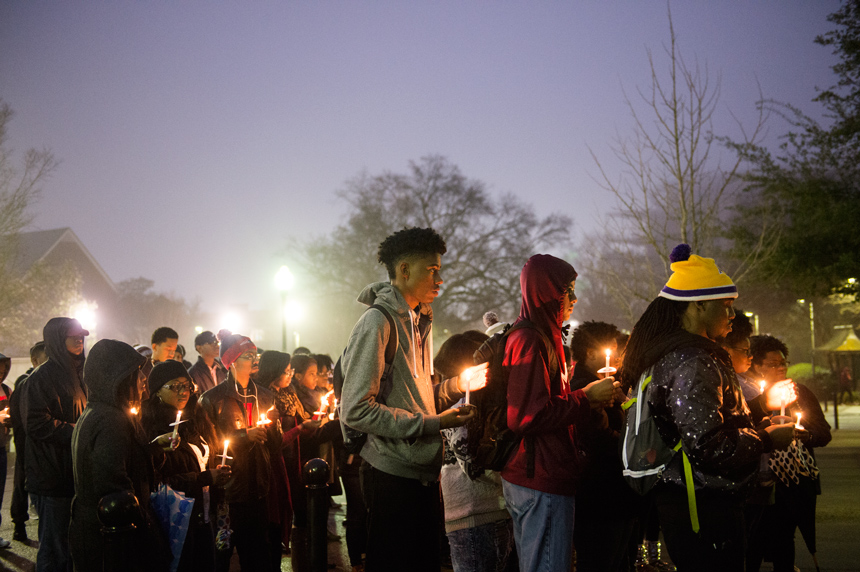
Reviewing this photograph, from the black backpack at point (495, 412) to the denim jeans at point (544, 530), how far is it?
22 centimetres

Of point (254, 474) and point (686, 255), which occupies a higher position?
point (686, 255)

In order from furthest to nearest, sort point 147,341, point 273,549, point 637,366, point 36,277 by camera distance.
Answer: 1. point 147,341
2. point 36,277
3. point 273,549
4. point 637,366

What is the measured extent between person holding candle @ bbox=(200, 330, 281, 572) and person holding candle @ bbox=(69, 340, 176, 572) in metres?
1.28

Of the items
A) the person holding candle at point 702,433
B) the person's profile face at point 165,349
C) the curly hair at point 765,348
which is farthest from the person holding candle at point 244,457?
the curly hair at point 765,348

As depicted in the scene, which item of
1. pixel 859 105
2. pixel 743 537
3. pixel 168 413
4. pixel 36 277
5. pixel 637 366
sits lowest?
pixel 743 537

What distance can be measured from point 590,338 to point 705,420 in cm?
203

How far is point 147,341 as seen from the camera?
202 ft

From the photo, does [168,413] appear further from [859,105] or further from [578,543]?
[859,105]

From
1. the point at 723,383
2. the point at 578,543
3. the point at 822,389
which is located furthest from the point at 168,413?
the point at 822,389

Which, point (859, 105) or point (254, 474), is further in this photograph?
point (859, 105)

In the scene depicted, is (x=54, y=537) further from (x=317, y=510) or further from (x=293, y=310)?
(x=293, y=310)

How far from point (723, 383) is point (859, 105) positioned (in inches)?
729

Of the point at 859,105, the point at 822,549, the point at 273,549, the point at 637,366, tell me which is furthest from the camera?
the point at 859,105

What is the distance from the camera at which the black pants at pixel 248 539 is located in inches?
218
